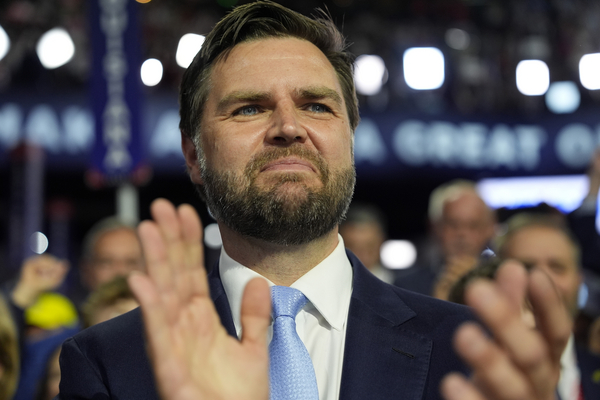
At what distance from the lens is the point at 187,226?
45.8 inches

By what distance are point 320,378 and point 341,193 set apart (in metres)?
0.42

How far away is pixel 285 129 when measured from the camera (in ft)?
5.11

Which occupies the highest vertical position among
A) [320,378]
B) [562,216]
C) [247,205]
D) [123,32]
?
[247,205]

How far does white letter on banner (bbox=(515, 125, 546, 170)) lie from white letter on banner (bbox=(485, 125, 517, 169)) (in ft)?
0.36

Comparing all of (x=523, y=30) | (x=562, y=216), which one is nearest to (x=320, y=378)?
(x=562, y=216)

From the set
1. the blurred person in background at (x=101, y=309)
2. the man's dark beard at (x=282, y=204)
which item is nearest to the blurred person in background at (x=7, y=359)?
the blurred person in background at (x=101, y=309)

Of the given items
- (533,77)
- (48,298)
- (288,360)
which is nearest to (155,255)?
(288,360)

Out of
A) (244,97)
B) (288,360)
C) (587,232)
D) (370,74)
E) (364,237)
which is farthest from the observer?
(370,74)

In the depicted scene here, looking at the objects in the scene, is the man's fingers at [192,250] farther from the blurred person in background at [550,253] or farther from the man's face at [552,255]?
the man's face at [552,255]

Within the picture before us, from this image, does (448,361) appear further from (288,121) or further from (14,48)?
(14,48)

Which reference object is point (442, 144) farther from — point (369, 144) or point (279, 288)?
point (279, 288)

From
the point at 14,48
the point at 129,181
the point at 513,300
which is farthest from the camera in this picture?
the point at 14,48

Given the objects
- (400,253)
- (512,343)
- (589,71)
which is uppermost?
(512,343)

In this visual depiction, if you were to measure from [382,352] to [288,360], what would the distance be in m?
0.21
